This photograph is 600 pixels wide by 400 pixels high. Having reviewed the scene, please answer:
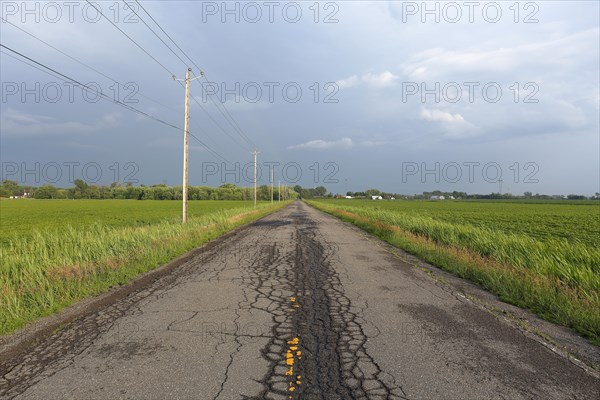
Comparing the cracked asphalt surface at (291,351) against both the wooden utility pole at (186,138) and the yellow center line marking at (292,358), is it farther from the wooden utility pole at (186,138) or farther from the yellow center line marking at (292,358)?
the wooden utility pole at (186,138)

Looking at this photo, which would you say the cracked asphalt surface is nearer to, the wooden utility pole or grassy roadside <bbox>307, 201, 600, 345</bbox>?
grassy roadside <bbox>307, 201, 600, 345</bbox>

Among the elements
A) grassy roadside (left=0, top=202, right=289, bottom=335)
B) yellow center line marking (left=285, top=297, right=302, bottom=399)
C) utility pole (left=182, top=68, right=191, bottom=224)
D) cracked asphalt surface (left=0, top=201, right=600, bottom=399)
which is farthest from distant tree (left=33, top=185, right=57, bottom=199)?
yellow center line marking (left=285, top=297, right=302, bottom=399)

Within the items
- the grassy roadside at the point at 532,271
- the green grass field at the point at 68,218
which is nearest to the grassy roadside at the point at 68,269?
the green grass field at the point at 68,218

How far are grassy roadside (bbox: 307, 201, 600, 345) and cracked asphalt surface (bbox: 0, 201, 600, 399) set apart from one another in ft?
3.68

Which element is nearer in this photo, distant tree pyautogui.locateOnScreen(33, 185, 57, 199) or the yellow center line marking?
the yellow center line marking

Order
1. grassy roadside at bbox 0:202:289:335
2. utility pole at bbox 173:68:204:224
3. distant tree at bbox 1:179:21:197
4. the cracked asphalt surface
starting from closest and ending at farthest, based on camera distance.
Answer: the cracked asphalt surface → grassy roadside at bbox 0:202:289:335 → utility pole at bbox 173:68:204:224 → distant tree at bbox 1:179:21:197

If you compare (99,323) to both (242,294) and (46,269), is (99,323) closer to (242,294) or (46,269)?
(242,294)

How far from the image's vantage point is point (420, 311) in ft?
16.8

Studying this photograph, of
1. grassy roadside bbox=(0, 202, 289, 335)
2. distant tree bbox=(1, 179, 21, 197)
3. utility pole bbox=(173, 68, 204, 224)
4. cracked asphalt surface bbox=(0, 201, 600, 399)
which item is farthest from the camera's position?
distant tree bbox=(1, 179, 21, 197)

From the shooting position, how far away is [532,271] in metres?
7.14

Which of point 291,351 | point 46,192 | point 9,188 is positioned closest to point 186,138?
point 291,351

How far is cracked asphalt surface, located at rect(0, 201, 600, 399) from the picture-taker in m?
2.91

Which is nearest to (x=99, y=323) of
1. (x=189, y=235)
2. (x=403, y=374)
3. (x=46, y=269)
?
(x=46, y=269)

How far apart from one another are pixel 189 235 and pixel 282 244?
13.1 feet
